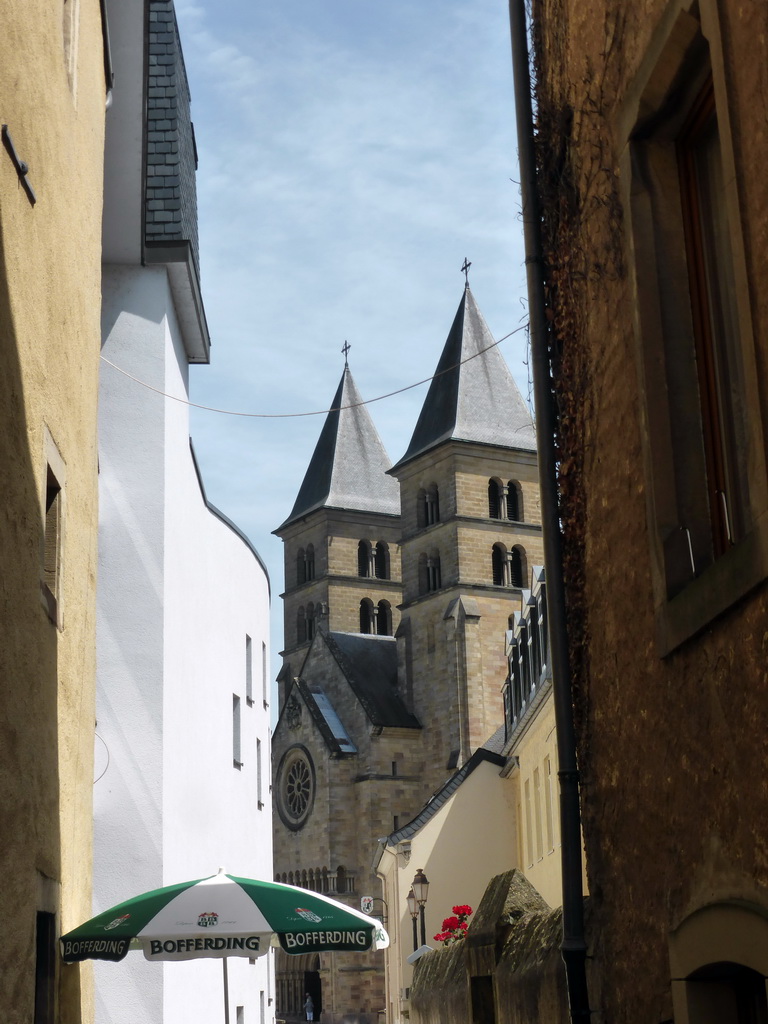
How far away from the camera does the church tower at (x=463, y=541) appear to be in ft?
195

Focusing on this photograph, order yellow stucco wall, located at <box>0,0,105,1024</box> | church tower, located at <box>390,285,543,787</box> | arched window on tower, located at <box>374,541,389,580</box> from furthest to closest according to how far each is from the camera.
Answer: arched window on tower, located at <box>374,541,389,580</box>, church tower, located at <box>390,285,543,787</box>, yellow stucco wall, located at <box>0,0,105,1024</box>

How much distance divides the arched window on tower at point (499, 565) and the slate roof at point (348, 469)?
48.7ft

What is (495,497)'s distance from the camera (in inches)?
2525

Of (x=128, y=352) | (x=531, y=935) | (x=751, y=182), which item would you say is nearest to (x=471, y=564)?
(x=128, y=352)

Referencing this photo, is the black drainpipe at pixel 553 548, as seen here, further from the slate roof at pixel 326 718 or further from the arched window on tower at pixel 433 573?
the arched window on tower at pixel 433 573

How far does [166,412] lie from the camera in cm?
1303

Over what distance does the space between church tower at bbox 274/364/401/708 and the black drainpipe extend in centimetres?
6682

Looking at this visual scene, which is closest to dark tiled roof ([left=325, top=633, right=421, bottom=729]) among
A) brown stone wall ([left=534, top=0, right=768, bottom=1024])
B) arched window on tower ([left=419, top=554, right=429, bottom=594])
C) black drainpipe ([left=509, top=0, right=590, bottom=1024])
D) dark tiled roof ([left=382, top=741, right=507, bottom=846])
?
arched window on tower ([left=419, top=554, right=429, bottom=594])

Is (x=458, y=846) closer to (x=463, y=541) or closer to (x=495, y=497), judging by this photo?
(x=463, y=541)

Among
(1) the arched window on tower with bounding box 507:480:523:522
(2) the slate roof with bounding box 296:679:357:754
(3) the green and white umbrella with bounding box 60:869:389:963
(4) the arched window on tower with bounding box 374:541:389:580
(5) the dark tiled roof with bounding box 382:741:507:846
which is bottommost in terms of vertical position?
(3) the green and white umbrella with bounding box 60:869:389:963

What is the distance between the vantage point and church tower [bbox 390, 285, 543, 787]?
59438mm

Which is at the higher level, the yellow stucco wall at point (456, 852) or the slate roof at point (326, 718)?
the slate roof at point (326, 718)

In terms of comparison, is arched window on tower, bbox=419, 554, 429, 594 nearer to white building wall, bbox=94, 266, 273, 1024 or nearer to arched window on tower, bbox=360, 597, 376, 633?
arched window on tower, bbox=360, 597, 376, 633

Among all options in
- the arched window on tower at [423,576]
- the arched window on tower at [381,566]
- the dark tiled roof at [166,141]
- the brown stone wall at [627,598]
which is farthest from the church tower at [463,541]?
the brown stone wall at [627,598]
